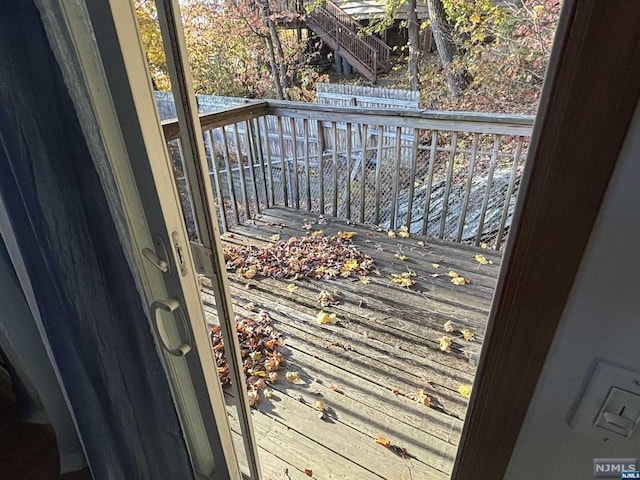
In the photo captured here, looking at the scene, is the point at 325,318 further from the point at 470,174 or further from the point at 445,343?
the point at 470,174

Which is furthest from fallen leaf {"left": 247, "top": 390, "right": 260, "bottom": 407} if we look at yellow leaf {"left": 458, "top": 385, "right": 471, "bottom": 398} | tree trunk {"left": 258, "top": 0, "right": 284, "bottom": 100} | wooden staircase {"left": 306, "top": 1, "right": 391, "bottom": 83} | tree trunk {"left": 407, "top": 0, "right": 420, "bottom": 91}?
wooden staircase {"left": 306, "top": 1, "right": 391, "bottom": 83}

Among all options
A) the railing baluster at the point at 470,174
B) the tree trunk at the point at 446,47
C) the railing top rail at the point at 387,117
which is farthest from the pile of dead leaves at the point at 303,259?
the tree trunk at the point at 446,47

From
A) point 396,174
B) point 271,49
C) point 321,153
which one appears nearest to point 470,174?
point 396,174

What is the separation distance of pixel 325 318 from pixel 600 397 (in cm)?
201

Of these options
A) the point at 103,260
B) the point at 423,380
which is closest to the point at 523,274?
the point at 103,260

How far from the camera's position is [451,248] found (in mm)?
3311

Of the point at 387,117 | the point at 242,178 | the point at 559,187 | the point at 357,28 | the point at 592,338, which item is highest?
the point at 357,28

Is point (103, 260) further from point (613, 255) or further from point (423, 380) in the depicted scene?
point (423, 380)

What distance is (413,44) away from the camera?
811cm

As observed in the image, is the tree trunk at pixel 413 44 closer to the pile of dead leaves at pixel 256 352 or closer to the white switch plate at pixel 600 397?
the pile of dead leaves at pixel 256 352

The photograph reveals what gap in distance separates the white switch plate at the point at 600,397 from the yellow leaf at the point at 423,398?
143 cm

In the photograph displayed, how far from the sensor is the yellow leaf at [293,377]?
2.11 meters

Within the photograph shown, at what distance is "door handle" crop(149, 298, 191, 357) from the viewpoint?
35.6 inches

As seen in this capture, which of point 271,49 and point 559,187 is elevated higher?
point 559,187
